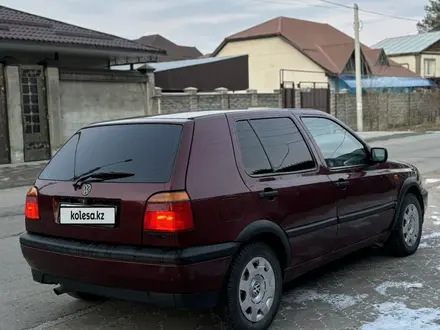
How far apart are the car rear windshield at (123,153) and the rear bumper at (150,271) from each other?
479mm

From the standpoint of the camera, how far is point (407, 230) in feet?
18.5

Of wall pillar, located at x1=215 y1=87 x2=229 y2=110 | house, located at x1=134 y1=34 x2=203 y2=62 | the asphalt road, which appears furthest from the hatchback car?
house, located at x1=134 y1=34 x2=203 y2=62

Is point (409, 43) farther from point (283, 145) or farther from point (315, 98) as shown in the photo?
point (283, 145)

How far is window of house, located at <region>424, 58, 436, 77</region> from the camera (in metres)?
53.2

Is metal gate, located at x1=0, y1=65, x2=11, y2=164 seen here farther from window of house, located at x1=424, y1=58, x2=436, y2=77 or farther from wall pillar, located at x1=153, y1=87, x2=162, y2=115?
window of house, located at x1=424, y1=58, x2=436, y2=77

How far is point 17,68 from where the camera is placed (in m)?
15.9

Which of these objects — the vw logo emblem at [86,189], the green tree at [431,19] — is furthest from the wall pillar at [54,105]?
the green tree at [431,19]

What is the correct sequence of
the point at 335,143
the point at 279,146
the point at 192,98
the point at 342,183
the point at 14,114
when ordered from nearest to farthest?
the point at 279,146, the point at 342,183, the point at 335,143, the point at 14,114, the point at 192,98

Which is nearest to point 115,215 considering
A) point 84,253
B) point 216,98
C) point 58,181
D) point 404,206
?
point 84,253

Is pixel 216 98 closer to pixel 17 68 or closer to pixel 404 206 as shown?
pixel 17 68

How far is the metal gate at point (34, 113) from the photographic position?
640 inches

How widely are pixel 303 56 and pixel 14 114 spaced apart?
27.1 m

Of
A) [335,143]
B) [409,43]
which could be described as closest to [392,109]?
[409,43]

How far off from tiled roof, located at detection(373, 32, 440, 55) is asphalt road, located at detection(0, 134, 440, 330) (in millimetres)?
51261
